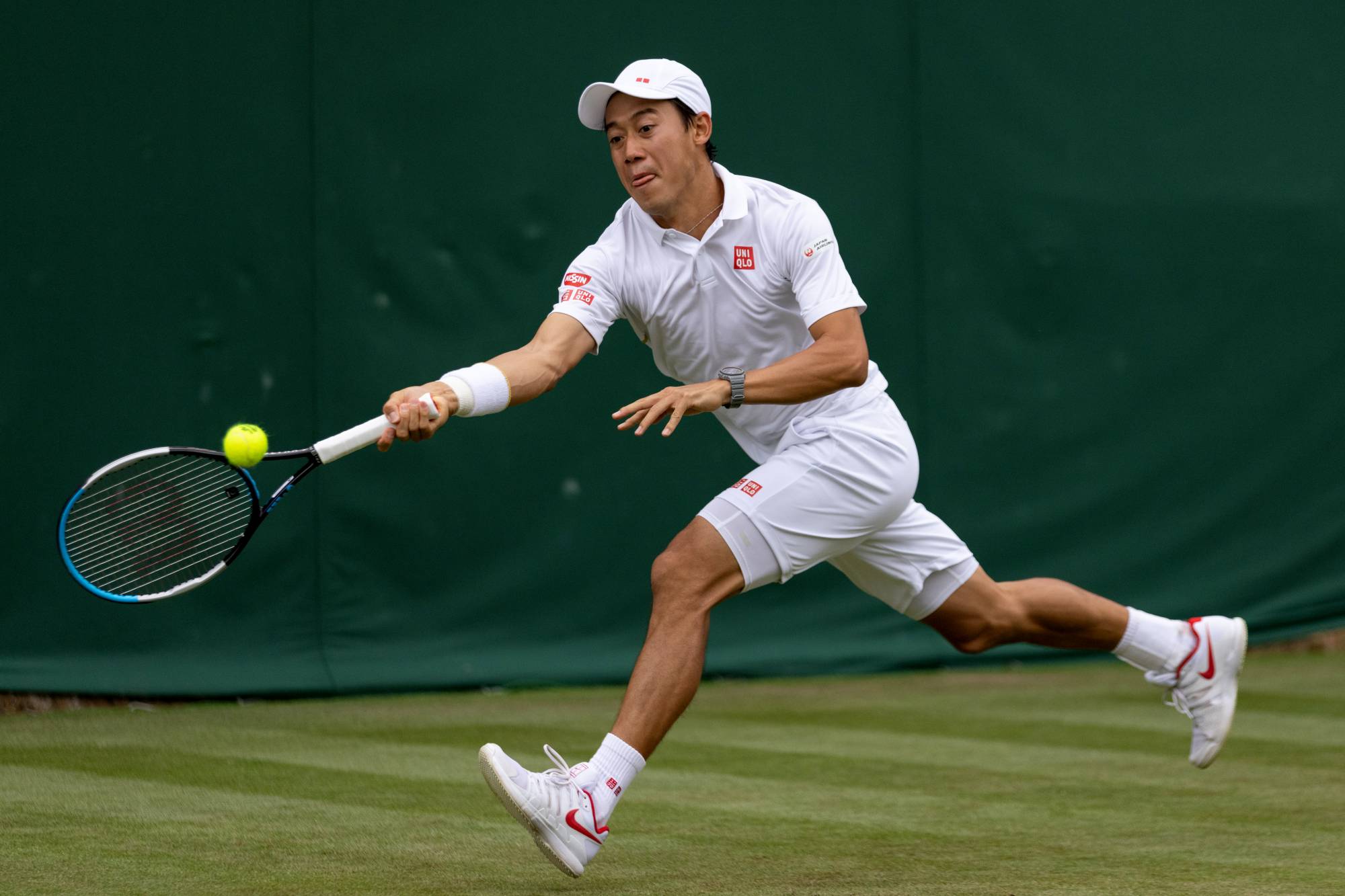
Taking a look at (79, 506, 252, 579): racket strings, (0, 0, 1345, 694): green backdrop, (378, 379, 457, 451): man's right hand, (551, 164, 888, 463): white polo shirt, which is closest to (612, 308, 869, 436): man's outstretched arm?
(551, 164, 888, 463): white polo shirt

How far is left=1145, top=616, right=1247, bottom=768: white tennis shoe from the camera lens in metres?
4.50

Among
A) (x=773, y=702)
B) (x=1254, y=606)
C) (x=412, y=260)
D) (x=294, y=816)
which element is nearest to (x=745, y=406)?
(x=294, y=816)

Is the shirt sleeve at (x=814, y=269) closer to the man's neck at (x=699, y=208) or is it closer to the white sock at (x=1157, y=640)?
the man's neck at (x=699, y=208)

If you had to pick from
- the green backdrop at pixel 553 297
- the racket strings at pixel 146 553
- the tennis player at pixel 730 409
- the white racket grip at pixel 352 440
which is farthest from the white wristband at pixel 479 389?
the green backdrop at pixel 553 297

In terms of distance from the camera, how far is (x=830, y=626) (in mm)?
7602

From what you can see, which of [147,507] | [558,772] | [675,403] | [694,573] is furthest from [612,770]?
[147,507]

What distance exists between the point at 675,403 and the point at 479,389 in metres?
0.43

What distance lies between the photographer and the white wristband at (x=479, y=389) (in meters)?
3.63

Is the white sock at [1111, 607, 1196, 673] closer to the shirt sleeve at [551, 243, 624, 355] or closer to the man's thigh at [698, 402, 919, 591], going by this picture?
the man's thigh at [698, 402, 919, 591]

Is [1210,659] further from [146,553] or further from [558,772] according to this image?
[146,553]

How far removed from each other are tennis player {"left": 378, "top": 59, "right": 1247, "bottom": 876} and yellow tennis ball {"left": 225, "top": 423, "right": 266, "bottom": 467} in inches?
9.6

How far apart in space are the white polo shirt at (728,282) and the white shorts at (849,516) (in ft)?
0.36

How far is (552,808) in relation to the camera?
3.33m

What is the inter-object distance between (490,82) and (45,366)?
197 cm
